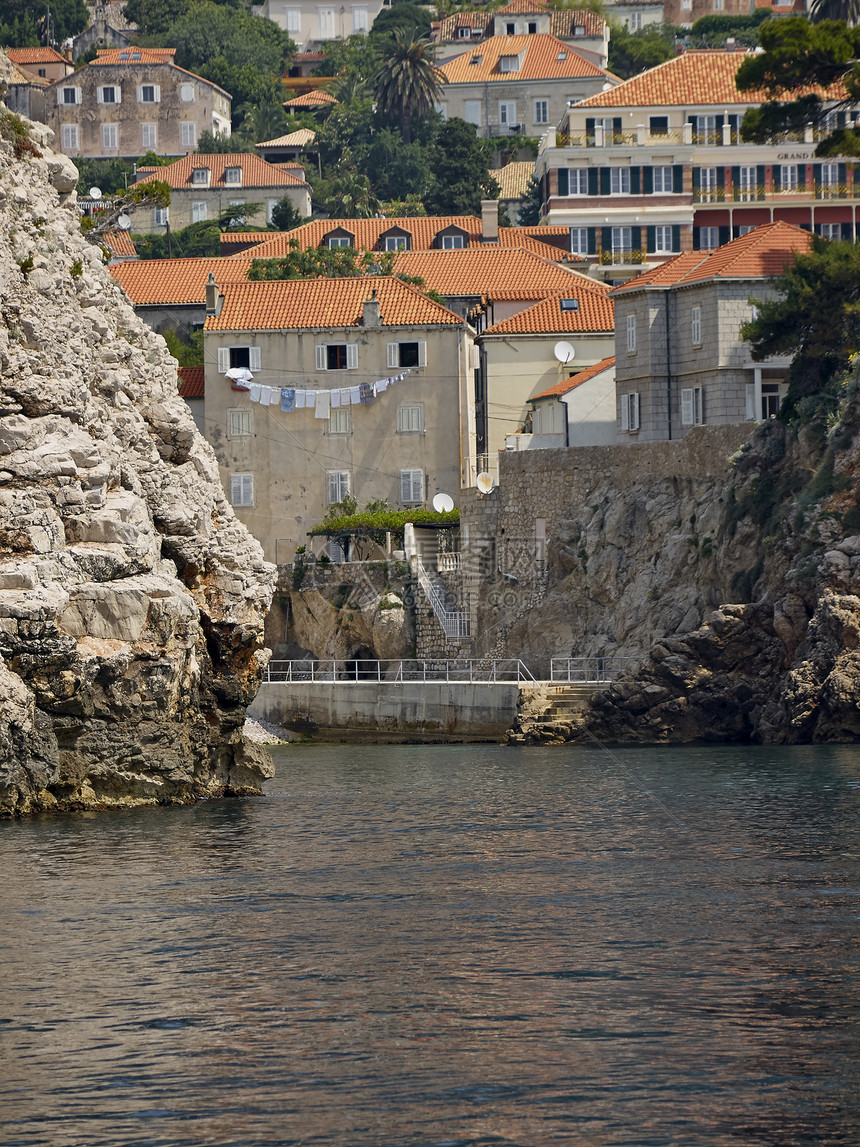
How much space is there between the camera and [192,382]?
68688 mm

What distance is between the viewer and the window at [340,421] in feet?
218

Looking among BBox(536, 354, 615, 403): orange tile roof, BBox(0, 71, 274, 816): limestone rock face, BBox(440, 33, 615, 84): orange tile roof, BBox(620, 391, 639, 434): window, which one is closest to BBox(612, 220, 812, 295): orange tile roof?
BBox(536, 354, 615, 403): orange tile roof

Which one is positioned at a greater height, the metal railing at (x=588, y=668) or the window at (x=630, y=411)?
the window at (x=630, y=411)

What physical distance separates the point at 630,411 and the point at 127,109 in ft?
219

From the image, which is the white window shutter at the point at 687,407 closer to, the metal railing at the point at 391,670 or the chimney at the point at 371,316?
the metal railing at the point at 391,670

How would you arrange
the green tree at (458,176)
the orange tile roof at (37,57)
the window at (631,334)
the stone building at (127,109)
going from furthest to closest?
1. the orange tile roof at (37,57)
2. the stone building at (127,109)
3. the green tree at (458,176)
4. the window at (631,334)

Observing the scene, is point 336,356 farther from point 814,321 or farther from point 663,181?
point 663,181

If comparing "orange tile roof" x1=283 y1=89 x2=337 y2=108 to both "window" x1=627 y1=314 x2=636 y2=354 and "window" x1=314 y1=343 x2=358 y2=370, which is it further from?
"window" x1=627 y1=314 x2=636 y2=354

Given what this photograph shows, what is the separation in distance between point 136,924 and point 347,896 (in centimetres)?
315

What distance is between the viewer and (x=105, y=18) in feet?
454

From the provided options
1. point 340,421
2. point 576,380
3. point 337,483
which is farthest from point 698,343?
point 337,483

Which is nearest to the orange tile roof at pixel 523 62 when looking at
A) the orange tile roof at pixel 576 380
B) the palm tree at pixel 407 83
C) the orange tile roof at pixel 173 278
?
the palm tree at pixel 407 83

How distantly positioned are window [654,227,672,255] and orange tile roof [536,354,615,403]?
1792 cm

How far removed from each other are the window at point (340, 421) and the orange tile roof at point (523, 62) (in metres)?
55.1
